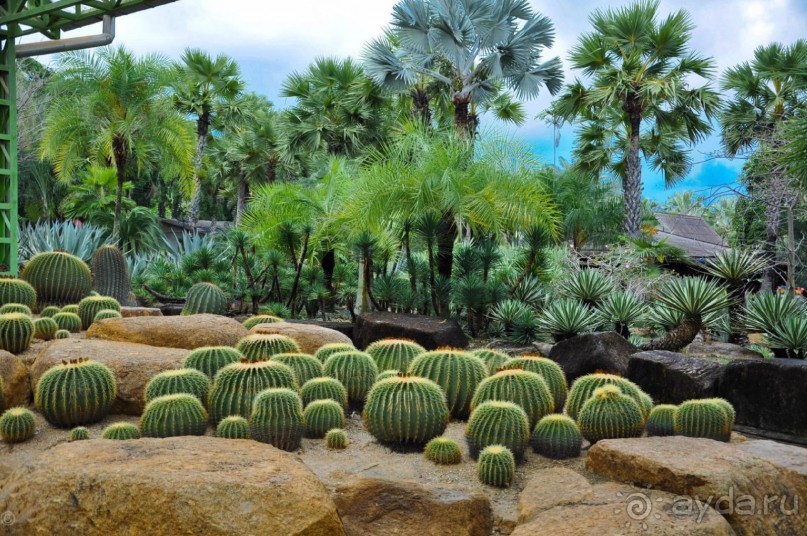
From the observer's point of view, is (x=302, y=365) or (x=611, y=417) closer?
(x=611, y=417)

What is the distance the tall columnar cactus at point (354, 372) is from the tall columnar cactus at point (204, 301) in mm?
5116

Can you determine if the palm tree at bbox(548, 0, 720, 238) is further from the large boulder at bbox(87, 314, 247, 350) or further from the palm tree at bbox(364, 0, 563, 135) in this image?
the large boulder at bbox(87, 314, 247, 350)

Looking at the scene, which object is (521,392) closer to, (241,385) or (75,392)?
(241,385)

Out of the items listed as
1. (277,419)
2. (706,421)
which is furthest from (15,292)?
(706,421)

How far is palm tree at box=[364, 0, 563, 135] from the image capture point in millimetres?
20594

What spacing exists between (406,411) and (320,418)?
0.76 metres

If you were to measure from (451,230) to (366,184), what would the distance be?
5.36 feet

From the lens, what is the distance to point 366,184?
13086 mm

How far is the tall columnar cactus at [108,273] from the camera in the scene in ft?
38.9

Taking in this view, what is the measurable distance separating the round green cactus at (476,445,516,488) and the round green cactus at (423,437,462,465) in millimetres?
304

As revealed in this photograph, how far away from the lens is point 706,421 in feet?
19.5

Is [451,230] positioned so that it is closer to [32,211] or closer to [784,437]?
[784,437]

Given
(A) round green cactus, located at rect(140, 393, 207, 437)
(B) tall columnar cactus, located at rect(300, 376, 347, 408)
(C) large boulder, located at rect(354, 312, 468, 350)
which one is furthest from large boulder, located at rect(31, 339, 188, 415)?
(C) large boulder, located at rect(354, 312, 468, 350)

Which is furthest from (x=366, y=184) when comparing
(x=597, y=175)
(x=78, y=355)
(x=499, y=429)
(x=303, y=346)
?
(x=597, y=175)
